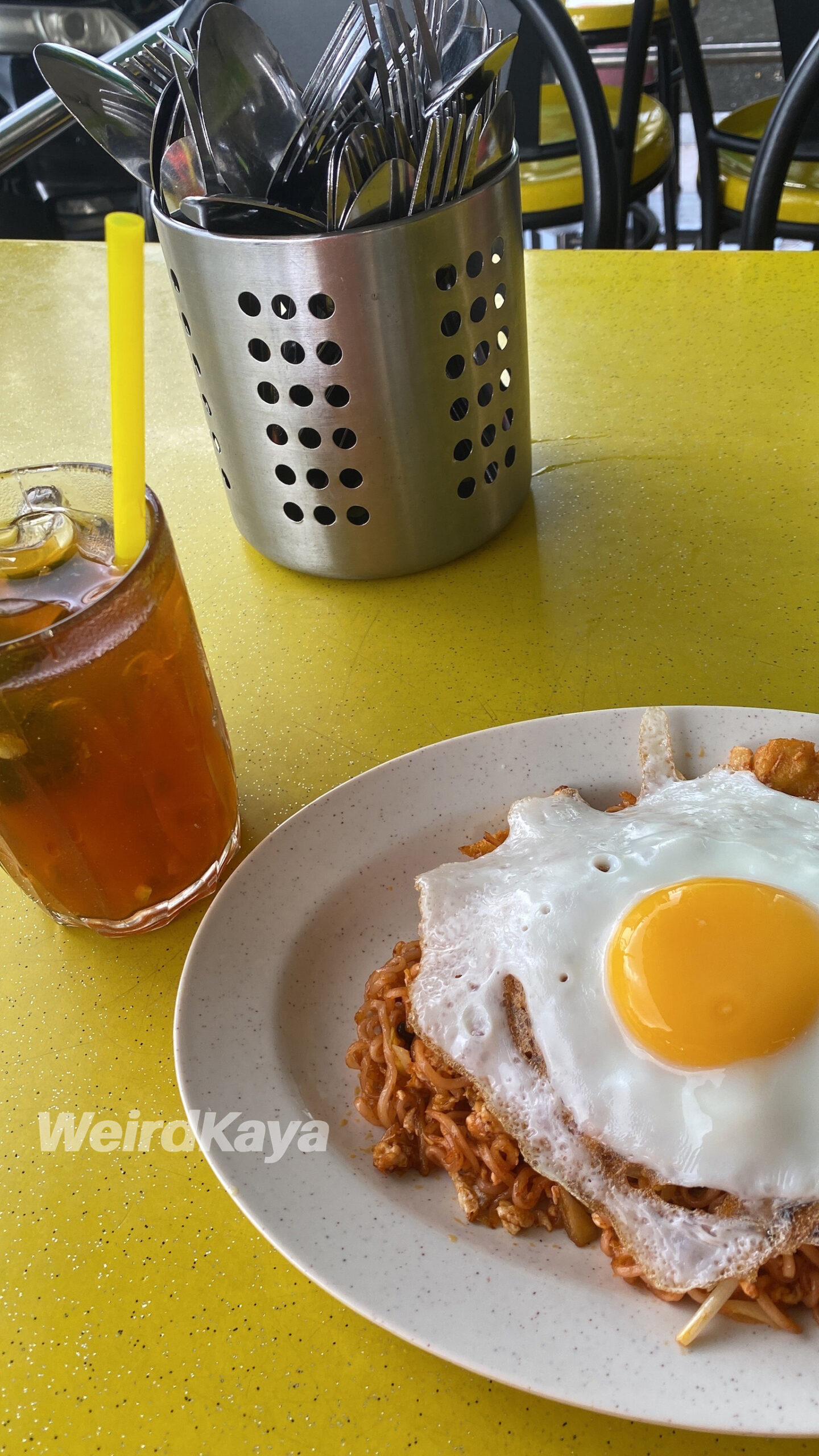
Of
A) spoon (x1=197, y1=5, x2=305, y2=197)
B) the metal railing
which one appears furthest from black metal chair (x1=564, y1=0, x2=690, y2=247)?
spoon (x1=197, y1=5, x2=305, y2=197)

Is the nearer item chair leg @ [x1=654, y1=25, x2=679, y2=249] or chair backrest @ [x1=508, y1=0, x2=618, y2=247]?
chair backrest @ [x1=508, y1=0, x2=618, y2=247]

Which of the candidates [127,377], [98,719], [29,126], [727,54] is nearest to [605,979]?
[98,719]

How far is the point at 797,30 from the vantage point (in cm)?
332

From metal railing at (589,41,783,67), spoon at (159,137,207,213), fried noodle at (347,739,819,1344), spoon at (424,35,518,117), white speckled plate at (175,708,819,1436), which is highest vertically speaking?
spoon at (424,35,518,117)

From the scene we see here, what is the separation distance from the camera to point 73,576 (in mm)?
955

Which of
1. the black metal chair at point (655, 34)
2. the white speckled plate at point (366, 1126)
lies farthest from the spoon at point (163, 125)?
the black metal chair at point (655, 34)

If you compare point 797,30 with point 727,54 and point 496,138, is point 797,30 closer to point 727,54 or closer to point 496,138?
point 496,138

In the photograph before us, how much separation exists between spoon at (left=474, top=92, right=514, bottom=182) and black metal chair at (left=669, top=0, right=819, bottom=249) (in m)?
1.91

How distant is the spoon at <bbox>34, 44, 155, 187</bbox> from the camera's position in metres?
Result: 1.17

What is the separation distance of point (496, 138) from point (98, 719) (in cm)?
81

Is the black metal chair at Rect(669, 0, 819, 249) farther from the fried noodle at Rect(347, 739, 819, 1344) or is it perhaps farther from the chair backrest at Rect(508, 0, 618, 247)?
the fried noodle at Rect(347, 739, 819, 1344)

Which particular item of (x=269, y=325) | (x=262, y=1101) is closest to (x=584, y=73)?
(x=269, y=325)

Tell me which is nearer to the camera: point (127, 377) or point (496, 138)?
point (127, 377)

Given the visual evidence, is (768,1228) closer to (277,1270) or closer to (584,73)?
(277,1270)
